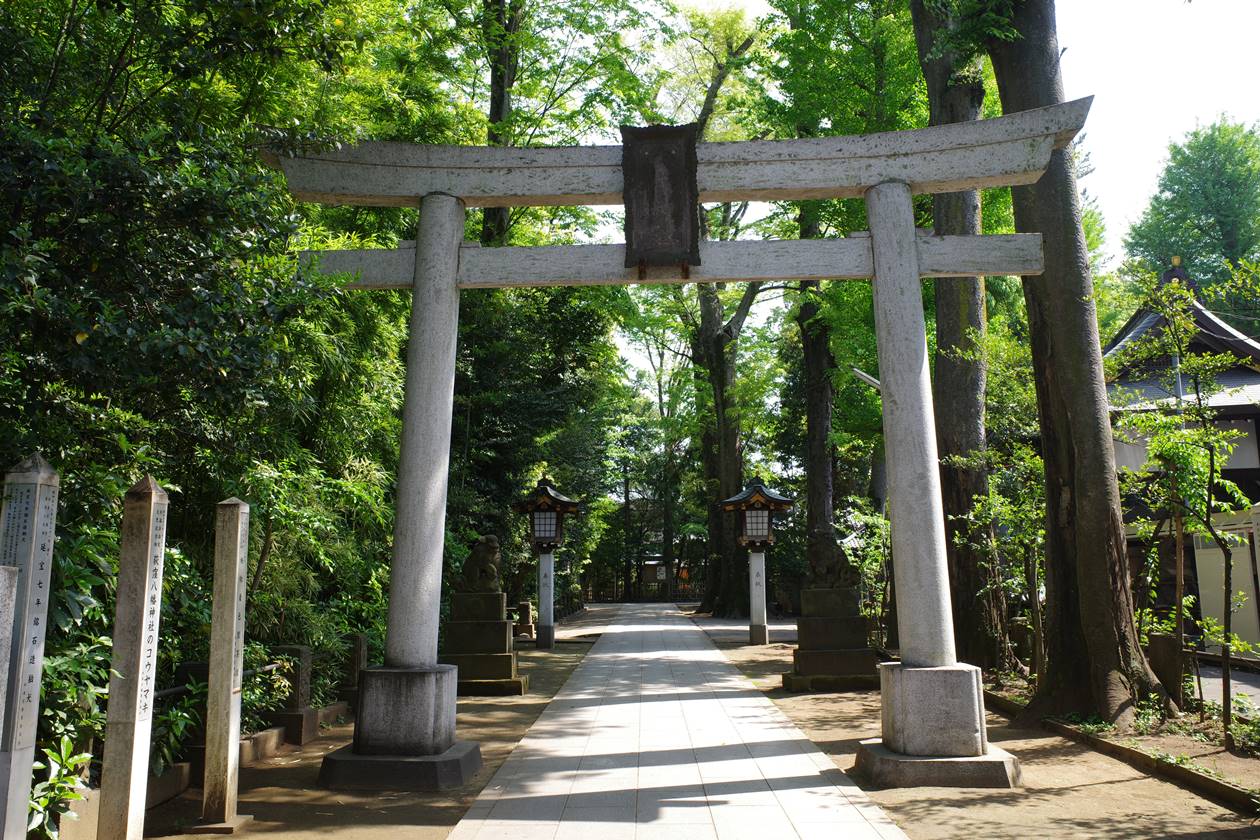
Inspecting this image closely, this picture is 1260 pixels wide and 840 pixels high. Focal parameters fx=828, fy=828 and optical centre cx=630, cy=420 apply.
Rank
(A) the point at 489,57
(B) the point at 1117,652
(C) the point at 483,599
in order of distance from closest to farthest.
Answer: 1. (B) the point at 1117,652
2. (C) the point at 483,599
3. (A) the point at 489,57

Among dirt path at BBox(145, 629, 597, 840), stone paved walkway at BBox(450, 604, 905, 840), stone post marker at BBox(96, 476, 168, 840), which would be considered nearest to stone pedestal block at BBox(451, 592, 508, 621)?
stone paved walkway at BBox(450, 604, 905, 840)

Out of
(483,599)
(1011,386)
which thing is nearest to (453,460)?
(483,599)

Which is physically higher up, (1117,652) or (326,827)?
(1117,652)

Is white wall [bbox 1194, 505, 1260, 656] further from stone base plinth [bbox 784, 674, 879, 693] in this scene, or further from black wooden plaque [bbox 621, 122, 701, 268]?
black wooden plaque [bbox 621, 122, 701, 268]

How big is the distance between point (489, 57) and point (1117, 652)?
1560 centimetres

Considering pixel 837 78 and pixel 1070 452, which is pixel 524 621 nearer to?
pixel 837 78

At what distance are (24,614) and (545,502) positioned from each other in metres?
13.8

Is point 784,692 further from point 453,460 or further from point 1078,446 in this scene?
point 453,460

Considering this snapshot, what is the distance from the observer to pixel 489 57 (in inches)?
682

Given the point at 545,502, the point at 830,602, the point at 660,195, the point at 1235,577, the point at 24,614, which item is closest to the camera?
the point at 24,614

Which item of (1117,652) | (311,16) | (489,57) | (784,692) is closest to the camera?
(311,16)

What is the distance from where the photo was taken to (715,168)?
23.6ft

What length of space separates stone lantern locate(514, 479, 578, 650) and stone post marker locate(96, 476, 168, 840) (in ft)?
42.1

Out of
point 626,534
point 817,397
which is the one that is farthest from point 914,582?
point 626,534
